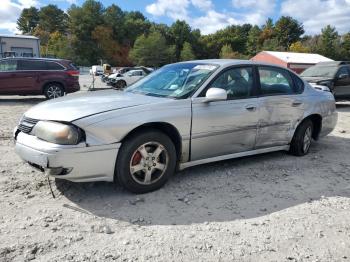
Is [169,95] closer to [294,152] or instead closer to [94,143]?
[94,143]

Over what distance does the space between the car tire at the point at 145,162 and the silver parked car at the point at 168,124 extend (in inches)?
0.4

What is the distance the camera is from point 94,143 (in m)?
3.86

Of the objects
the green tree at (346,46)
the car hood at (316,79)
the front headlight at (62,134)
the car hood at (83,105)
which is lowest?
the front headlight at (62,134)

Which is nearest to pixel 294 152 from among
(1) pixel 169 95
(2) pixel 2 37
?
(1) pixel 169 95

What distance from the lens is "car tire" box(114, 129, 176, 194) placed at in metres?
4.08

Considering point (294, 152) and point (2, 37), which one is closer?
point (294, 152)

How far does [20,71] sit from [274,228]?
40.2 feet

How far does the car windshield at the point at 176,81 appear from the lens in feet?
15.5

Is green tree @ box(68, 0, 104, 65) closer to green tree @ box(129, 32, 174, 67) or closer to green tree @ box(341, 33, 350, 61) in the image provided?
green tree @ box(129, 32, 174, 67)

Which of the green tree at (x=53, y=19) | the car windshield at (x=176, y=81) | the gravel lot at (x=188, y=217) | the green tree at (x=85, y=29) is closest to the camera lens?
the gravel lot at (x=188, y=217)

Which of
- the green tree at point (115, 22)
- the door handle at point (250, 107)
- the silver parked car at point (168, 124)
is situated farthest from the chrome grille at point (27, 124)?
the green tree at point (115, 22)

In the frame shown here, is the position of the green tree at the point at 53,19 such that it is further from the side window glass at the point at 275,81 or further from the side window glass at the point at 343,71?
the side window glass at the point at 275,81

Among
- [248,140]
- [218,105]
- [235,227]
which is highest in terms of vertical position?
[218,105]

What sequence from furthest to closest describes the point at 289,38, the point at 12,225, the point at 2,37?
the point at 289,38 → the point at 2,37 → the point at 12,225
